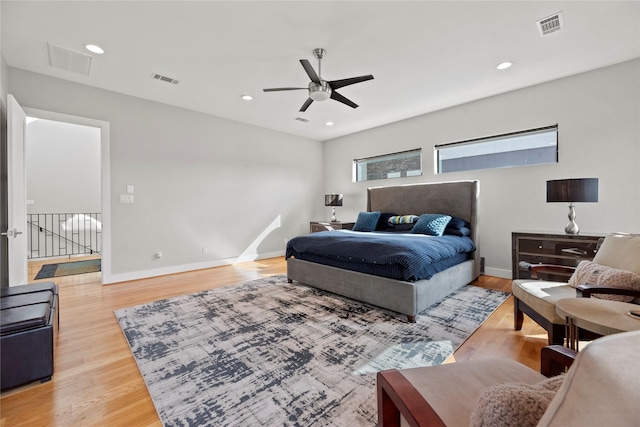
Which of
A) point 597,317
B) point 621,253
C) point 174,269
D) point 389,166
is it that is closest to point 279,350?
point 597,317

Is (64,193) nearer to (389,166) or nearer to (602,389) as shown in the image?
(389,166)

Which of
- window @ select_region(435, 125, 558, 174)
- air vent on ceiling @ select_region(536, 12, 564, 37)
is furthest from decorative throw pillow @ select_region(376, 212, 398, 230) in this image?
air vent on ceiling @ select_region(536, 12, 564, 37)

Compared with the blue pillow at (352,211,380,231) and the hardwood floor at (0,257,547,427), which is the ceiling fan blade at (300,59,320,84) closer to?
the blue pillow at (352,211,380,231)

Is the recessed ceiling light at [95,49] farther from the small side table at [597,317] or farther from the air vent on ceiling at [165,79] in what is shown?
the small side table at [597,317]

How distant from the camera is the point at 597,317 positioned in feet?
4.65

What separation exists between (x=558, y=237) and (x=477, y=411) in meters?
3.52

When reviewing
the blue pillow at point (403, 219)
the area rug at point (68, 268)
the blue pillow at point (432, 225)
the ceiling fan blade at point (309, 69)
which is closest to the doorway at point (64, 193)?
the area rug at point (68, 268)

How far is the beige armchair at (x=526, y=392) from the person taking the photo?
0.37m

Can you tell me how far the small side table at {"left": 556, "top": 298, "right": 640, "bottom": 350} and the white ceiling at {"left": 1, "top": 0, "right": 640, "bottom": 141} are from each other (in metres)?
2.36

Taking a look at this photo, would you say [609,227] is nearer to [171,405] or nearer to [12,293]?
[171,405]

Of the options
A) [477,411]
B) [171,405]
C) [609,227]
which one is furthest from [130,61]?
[609,227]

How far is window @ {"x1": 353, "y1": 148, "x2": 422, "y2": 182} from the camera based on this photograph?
5.15m

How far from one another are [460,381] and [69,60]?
178 inches

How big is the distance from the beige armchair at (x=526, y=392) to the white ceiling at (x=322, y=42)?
2.65 m
